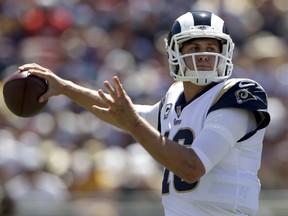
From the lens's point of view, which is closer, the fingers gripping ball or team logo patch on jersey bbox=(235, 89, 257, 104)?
team logo patch on jersey bbox=(235, 89, 257, 104)

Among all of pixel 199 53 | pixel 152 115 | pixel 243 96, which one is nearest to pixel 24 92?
pixel 152 115

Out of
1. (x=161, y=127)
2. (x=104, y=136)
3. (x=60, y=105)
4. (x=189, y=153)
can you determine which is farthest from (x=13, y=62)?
(x=189, y=153)

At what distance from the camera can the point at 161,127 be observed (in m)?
4.57

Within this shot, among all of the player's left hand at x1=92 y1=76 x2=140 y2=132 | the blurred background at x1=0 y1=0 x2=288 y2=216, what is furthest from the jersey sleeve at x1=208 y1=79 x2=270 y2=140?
the blurred background at x1=0 y1=0 x2=288 y2=216

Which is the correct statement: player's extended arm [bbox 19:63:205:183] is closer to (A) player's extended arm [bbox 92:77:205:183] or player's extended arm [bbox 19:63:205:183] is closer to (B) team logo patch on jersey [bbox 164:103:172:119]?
(A) player's extended arm [bbox 92:77:205:183]

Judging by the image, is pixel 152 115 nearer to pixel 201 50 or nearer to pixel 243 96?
pixel 201 50

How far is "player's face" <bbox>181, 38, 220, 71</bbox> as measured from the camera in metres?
4.22

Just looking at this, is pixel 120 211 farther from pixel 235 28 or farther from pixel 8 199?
pixel 235 28

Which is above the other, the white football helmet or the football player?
the white football helmet

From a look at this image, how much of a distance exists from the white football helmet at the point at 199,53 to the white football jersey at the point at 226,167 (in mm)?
78

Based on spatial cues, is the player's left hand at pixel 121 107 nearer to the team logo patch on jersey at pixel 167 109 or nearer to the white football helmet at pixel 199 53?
the white football helmet at pixel 199 53

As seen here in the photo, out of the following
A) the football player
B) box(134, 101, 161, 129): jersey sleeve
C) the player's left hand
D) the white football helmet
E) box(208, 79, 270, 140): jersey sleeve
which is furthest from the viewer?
box(134, 101, 161, 129): jersey sleeve

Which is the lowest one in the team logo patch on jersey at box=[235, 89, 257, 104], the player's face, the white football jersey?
the white football jersey

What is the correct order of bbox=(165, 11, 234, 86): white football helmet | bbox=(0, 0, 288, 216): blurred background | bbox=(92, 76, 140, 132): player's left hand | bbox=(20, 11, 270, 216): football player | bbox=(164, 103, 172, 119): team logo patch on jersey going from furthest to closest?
bbox=(0, 0, 288, 216): blurred background
bbox=(164, 103, 172, 119): team logo patch on jersey
bbox=(165, 11, 234, 86): white football helmet
bbox=(20, 11, 270, 216): football player
bbox=(92, 76, 140, 132): player's left hand
